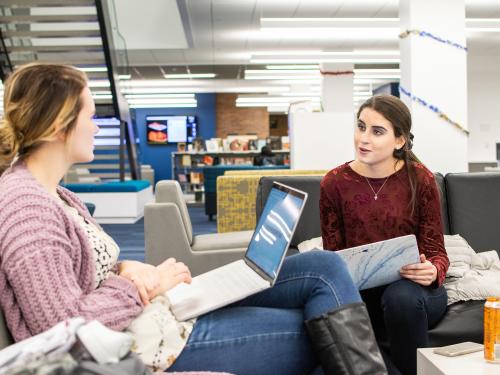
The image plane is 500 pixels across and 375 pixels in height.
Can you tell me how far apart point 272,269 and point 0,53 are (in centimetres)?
730

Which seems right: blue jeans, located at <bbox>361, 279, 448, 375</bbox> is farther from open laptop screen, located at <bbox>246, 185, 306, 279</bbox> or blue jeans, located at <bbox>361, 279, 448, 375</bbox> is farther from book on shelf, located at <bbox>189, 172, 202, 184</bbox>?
book on shelf, located at <bbox>189, 172, 202, 184</bbox>

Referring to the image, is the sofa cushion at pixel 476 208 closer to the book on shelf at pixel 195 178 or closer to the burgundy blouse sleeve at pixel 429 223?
the burgundy blouse sleeve at pixel 429 223

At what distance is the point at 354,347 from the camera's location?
1.43 metres

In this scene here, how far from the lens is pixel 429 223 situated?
89.5 inches

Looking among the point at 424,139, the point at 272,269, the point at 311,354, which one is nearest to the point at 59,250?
the point at 272,269

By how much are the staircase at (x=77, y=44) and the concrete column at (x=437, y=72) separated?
3.91 m

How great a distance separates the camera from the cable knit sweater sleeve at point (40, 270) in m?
1.19

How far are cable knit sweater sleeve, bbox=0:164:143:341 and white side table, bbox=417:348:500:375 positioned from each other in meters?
0.81

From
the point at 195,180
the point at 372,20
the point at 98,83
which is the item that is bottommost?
the point at 195,180

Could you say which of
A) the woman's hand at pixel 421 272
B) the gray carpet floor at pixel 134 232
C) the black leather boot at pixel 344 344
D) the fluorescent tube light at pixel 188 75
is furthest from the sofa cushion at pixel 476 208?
the fluorescent tube light at pixel 188 75

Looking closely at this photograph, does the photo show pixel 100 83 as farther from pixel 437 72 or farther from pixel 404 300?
pixel 404 300

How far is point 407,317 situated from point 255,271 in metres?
0.64

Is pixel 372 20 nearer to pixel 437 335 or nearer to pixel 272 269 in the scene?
pixel 437 335

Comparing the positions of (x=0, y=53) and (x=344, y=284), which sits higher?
(x=0, y=53)
